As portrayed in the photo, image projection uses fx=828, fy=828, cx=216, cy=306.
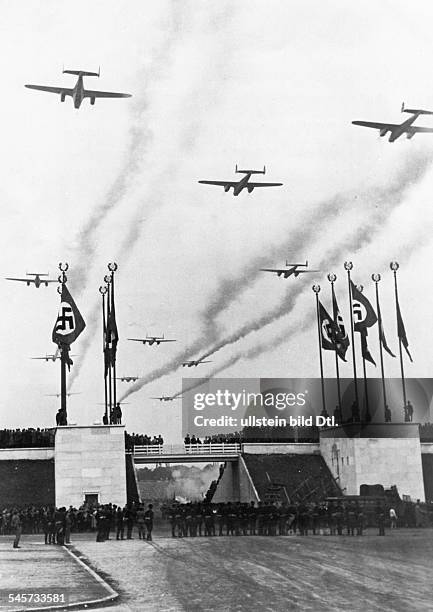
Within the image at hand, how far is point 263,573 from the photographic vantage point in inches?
799

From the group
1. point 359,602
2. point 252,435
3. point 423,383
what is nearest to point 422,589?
point 359,602

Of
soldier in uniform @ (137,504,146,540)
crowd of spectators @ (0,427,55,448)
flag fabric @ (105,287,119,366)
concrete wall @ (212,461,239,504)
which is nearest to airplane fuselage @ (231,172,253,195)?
flag fabric @ (105,287,119,366)

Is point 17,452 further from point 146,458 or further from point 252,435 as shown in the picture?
point 252,435

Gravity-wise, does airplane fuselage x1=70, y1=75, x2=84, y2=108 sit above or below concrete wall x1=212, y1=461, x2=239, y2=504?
above

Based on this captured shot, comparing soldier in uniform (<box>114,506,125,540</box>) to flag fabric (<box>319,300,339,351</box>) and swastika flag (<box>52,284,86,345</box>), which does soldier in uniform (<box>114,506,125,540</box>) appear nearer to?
swastika flag (<box>52,284,86,345</box>)

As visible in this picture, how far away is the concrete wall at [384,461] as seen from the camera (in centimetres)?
4803

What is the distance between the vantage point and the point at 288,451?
53.6 m

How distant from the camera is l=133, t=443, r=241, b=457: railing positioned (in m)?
51.5

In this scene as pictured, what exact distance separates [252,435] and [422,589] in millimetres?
51878

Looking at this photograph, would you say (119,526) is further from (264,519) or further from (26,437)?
(26,437)

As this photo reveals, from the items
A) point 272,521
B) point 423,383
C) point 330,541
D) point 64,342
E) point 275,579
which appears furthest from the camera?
point 423,383

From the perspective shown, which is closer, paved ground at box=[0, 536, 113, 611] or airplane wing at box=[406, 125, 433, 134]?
paved ground at box=[0, 536, 113, 611]

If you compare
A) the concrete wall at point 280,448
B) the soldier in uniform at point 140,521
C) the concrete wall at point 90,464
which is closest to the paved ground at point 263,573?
the soldier in uniform at point 140,521
